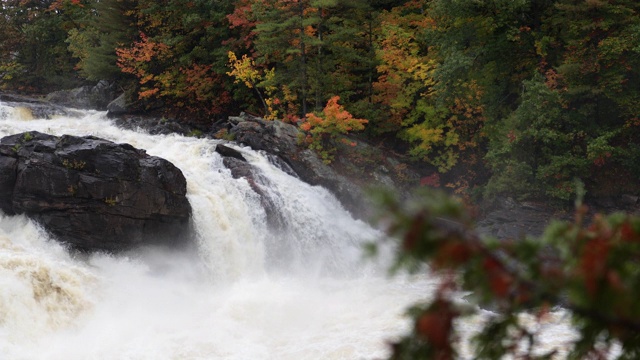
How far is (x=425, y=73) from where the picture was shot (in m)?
17.5

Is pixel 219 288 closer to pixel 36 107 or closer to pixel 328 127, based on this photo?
pixel 328 127

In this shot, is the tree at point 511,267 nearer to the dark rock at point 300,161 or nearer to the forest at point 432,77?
the forest at point 432,77

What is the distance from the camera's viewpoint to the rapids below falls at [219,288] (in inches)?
347

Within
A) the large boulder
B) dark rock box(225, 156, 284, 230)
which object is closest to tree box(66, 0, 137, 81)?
dark rock box(225, 156, 284, 230)

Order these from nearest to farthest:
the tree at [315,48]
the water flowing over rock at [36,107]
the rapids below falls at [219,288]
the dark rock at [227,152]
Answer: the rapids below falls at [219,288]
the dark rock at [227,152]
the tree at [315,48]
the water flowing over rock at [36,107]

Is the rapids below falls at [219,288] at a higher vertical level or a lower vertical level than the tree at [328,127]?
lower

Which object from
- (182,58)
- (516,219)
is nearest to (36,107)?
(182,58)

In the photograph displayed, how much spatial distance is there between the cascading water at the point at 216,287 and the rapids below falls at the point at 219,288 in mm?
27

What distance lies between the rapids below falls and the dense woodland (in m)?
3.99

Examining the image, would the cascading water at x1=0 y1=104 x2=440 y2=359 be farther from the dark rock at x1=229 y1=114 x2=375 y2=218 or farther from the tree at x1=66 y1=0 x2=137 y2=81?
the tree at x1=66 y1=0 x2=137 y2=81

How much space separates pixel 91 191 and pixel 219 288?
3.74 meters

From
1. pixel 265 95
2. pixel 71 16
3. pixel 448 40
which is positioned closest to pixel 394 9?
pixel 448 40

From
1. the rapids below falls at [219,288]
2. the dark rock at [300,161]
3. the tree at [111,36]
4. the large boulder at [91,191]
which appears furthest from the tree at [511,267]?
the tree at [111,36]

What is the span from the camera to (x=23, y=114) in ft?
57.8
